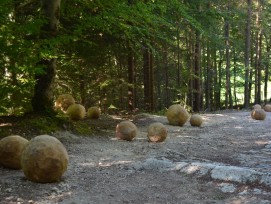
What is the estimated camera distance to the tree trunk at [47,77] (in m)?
10.9

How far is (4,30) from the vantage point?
731cm

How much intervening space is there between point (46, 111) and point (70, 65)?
5.39m

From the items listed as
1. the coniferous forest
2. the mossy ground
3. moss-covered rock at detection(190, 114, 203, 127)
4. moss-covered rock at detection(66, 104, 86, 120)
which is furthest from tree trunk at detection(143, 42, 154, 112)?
the mossy ground

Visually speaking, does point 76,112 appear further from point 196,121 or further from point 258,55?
point 258,55

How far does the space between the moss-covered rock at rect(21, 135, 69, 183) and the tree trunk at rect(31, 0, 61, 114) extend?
5.02 metres

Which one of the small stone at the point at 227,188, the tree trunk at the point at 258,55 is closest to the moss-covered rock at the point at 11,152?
the small stone at the point at 227,188

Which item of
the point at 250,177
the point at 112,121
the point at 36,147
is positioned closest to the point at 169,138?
the point at 112,121

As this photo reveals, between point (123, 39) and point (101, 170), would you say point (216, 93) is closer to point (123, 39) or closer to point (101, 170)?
point (123, 39)

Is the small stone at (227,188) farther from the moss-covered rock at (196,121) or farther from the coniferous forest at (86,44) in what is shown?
the moss-covered rock at (196,121)

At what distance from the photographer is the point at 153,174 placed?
7.28 meters

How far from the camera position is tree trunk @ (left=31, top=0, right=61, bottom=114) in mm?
10905

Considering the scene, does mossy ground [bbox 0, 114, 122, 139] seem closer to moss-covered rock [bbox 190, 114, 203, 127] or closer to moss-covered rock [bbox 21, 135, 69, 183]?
moss-covered rock [bbox 21, 135, 69, 183]

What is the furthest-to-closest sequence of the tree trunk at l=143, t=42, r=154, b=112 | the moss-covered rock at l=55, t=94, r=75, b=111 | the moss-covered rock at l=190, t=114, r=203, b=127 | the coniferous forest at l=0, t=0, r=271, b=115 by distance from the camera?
1. the tree trunk at l=143, t=42, r=154, b=112
2. the moss-covered rock at l=55, t=94, r=75, b=111
3. the moss-covered rock at l=190, t=114, r=203, b=127
4. the coniferous forest at l=0, t=0, r=271, b=115

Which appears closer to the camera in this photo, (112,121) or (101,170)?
(101,170)
